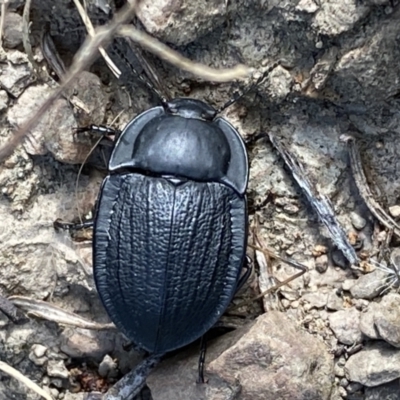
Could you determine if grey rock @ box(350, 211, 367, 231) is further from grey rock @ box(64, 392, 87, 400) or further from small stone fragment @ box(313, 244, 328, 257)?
grey rock @ box(64, 392, 87, 400)

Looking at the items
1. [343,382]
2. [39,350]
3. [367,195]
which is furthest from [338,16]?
[39,350]

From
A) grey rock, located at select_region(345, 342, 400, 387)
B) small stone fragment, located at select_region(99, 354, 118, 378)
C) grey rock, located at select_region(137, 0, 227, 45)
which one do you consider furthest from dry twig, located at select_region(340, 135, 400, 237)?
small stone fragment, located at select_region(99, 354, 118, 378)

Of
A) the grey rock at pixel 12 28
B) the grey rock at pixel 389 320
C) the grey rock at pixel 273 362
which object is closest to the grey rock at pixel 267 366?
the grey rock at pixel 273 362

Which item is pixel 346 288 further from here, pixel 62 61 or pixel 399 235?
pixel 62 61

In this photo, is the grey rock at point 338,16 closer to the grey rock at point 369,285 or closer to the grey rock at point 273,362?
the grey rock at point 369,285

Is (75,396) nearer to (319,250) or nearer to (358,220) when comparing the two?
(319,250)

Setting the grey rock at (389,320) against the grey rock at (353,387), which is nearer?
the grey rock at (389,320)
